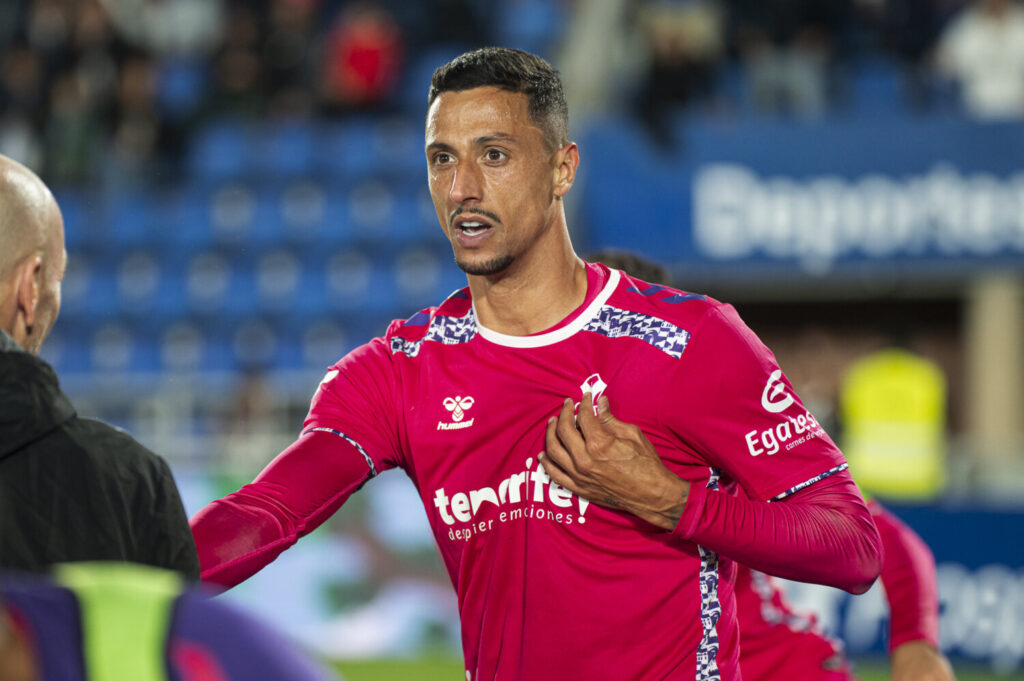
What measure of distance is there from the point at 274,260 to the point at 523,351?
10.5 m

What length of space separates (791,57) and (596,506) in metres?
10.6

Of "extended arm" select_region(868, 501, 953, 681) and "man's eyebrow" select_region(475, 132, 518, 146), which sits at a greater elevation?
"man's eyebrow" select_region(475, 132, 518, 146)

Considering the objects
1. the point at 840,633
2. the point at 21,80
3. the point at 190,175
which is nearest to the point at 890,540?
the point at 840,633

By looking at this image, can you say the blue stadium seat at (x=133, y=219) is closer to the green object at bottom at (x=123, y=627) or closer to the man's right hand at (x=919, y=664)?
the man's right hand at (x=919, y=664)

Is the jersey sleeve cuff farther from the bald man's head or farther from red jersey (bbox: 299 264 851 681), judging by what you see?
the bald man's head

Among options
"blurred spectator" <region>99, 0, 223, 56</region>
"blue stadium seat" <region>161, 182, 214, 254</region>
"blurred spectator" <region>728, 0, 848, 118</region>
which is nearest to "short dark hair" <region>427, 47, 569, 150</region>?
"blurred spectator" <region>728, 0, 848, 118</region>

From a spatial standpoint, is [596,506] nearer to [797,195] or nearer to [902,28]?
[797,195]

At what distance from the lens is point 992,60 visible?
12445mm

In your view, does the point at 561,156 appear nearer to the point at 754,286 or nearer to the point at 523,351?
the point at 523,351

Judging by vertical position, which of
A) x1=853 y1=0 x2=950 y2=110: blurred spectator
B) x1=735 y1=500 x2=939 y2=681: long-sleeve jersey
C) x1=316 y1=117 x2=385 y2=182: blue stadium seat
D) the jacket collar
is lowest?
x1=735 y1=500 x2=939 y2=681: long-sleeve jersey

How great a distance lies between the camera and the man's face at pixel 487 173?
3.02 meters

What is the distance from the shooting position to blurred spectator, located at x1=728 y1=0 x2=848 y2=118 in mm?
12859

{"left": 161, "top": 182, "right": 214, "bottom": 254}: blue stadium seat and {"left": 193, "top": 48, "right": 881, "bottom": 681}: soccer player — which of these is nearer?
{"left": 193, "top": 48, "right": 881, "bottom": 681}: soccer player

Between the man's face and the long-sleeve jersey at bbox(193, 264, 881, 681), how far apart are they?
22 cm
